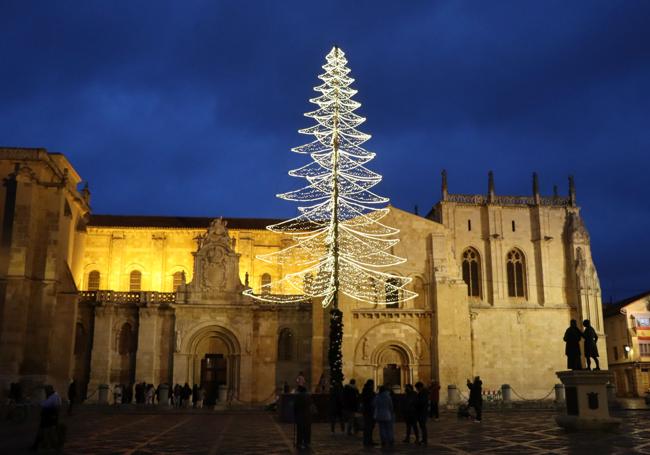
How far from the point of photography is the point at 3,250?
119 ft

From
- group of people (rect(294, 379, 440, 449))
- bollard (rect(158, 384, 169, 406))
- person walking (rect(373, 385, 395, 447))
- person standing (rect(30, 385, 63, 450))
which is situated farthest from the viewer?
bollard (rect(158, 384, 169, 406))

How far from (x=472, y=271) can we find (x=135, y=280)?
2229 centimetres

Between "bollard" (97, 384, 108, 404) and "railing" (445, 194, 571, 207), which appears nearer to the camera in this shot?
"bollard" (97, 384, 108, 404)

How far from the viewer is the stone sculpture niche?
4028 cm

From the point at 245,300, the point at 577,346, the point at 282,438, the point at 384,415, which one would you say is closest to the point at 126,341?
the point at 245,300

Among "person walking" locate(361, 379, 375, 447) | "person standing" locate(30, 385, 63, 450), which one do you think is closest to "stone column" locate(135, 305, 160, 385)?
"person walking" locate(361, 379, 375, 447)

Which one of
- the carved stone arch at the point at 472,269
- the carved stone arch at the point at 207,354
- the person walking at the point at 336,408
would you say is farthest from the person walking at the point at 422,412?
the carved stone arch at the point at 472,269

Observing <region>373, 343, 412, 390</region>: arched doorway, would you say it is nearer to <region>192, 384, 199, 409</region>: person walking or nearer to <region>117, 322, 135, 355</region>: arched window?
<region>192, 384, 199, 409</region>: person walking

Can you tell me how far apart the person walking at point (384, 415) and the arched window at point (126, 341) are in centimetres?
2666

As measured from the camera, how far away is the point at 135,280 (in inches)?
1761

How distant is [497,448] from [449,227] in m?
32.4

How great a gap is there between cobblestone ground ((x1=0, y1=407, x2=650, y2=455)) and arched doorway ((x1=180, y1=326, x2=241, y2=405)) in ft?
45.2

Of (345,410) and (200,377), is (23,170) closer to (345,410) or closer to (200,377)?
(200,377)

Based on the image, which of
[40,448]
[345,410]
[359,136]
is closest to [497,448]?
[345,410]
